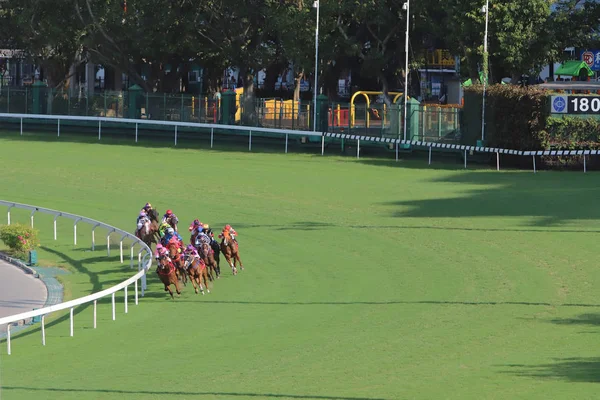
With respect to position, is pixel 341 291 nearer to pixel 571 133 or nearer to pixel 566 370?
pixel 566 370

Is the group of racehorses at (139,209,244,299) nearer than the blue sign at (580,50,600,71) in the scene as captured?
Yes

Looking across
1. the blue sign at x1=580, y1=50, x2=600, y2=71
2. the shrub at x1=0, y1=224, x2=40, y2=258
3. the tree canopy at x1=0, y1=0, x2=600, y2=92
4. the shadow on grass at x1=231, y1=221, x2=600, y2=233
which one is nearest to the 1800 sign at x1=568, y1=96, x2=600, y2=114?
the tree canopy at x1=0, y1=0, x2=600, y2=92

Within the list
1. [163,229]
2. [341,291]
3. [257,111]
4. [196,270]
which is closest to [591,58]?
[257,111]

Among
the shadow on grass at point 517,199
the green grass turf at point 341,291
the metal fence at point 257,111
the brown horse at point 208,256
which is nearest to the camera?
the green grass turf at point 341,291

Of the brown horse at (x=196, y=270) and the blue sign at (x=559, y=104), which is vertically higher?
the blue sign at (x=559, y=104)

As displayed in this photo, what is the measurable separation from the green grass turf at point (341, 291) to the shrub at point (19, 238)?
1.58 feet

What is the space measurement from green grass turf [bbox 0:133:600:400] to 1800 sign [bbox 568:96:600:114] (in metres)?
2.49

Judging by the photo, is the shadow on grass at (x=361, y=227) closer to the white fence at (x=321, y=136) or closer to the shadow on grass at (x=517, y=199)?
the shadow on grass at (x=517, y=199)

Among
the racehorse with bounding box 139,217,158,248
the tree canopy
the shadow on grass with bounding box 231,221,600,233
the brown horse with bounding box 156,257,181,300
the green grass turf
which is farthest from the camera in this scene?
the tree canopy

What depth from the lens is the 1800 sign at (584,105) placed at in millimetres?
34781

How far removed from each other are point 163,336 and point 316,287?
414 centimetres

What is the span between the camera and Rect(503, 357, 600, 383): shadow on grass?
1227 cm

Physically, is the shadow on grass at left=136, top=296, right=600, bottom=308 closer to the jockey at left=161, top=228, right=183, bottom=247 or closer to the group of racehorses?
the group of racehorses

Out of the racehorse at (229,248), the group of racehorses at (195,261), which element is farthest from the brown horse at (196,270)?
the racehorse at (229,248)
